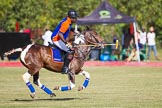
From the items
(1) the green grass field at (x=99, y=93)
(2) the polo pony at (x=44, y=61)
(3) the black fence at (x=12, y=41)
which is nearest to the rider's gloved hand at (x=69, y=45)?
(2) the polo pony at (x=44, y=61)

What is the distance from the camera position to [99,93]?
19109mm

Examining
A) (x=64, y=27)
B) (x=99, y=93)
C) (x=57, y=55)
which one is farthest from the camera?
(x=99, y=93)

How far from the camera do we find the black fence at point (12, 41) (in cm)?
3806

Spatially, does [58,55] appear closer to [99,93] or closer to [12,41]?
[99,93]

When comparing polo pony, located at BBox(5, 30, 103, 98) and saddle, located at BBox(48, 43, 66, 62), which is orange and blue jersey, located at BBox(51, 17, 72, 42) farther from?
polo pony, located at BBox(5, 30, 103, 98)

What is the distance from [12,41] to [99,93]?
19650 millimetres

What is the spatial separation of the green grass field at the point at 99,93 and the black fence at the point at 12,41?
35.1ft

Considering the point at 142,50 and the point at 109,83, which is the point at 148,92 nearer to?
the point at 109,83

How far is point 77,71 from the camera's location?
1773cm

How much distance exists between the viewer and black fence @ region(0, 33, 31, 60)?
38.1 metres

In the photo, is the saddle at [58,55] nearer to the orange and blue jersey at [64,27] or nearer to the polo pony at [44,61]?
the polo pony at [44,61]

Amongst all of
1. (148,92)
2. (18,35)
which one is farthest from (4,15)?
(148,92)

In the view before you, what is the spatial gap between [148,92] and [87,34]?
2.57 m

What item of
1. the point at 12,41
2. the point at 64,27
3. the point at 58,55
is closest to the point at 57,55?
the point at 58,55
